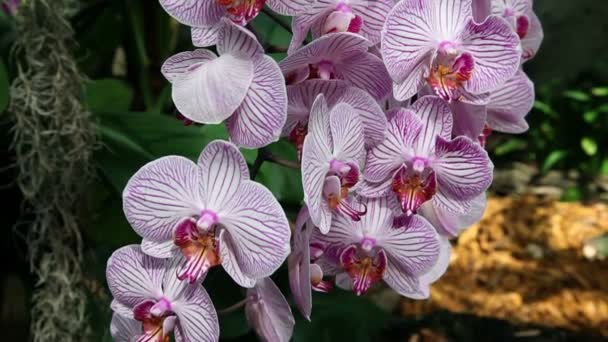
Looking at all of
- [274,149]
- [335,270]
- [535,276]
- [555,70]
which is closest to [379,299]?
[535,276]

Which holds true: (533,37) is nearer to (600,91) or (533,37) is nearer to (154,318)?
(154,318)

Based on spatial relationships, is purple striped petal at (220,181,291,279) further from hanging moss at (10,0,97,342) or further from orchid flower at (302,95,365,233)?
hanging moss at (10,0,97,342)

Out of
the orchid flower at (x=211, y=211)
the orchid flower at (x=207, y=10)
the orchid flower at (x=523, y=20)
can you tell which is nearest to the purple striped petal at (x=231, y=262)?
the orchid flower at (x=211, y=211)

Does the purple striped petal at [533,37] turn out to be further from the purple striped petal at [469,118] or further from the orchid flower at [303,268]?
the orchid flower at [303,268]

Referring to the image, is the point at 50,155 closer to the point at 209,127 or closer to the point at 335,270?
the point at 209,127

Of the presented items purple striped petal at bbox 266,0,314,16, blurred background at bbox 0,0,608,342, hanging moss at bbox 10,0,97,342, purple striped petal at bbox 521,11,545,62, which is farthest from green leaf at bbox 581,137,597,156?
purple striped petal at bbox 266,0,314,16
